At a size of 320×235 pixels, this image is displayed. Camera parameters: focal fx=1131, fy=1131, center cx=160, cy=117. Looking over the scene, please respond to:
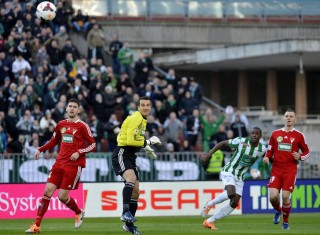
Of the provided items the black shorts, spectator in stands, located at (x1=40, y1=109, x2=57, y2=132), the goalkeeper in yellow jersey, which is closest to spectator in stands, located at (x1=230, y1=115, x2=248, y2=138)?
spectator in stands, located at (x1=40, y1=109, x2=57, y2=132)

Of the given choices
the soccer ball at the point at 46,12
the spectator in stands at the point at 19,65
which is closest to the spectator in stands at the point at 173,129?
the spectator in stands at the point at 19,65

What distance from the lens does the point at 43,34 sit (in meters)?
35.2

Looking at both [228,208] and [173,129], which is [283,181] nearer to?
[228,208]

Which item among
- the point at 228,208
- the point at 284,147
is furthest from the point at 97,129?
the point at 228,208

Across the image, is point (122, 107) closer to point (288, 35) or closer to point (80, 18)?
point (80, 18)

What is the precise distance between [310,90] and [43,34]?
1346 centimetres

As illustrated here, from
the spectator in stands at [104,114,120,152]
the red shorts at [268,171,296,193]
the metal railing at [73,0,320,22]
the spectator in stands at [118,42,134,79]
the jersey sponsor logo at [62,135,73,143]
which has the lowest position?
the red shorts at [268,171,296,193]

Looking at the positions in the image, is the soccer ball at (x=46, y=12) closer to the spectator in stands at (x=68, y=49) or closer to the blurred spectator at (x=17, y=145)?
the blurred spectator at (x=17, y=145)

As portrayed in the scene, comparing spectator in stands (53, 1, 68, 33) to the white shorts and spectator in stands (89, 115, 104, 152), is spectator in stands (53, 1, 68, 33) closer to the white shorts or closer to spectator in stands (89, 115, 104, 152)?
spectator in stands (89, 115, 104, 152)

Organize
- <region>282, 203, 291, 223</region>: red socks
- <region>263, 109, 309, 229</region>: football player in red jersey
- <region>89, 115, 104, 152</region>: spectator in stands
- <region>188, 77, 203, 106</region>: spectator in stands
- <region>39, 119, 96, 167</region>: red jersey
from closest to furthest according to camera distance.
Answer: <region>39, 119, 96, 167</region>: red jersey
<region>282, 203, 291, 223</region>: red socks
<region>263, 109, 309, 229</region>: football player in red jersey
<region>89, 115, 104, 152</region>: spectator in stands
<region>188, 77, 203, 106</region>: spectator in stands

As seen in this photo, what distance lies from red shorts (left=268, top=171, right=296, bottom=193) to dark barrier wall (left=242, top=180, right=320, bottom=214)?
6.85m

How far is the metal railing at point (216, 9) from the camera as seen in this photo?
135ft

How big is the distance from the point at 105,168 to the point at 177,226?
25.3 feet

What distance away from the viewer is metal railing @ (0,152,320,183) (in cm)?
2998
